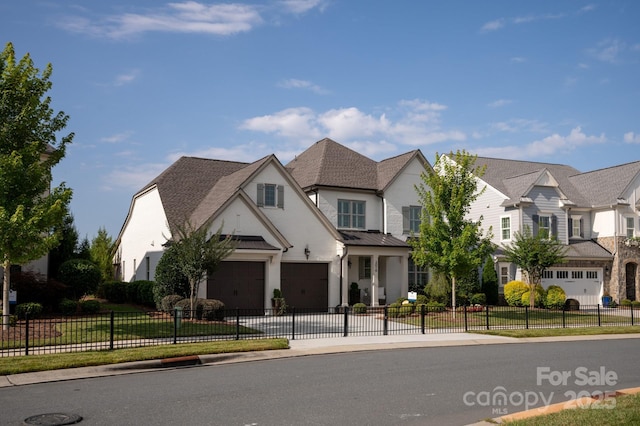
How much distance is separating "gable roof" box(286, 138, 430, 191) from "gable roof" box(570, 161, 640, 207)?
14967mm

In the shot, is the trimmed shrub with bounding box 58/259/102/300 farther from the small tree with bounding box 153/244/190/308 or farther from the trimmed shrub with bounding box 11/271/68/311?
the small tree with bounding box 153/244/190/308

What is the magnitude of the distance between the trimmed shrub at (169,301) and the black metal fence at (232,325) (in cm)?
82

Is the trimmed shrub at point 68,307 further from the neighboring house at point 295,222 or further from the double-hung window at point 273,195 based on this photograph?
the double-hung window at point 273,195

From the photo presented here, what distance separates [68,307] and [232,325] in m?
6.94

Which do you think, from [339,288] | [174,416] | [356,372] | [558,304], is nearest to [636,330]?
[558,304]

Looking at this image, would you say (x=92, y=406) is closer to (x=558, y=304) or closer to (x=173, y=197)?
(x=173, y=197)

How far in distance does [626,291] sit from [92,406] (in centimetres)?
4138

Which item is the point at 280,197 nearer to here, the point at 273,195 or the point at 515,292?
the point at 273,195

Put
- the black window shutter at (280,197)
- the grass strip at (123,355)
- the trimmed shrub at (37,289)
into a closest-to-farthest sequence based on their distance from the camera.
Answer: the grass strip at (123,355) < the trimmed shrub at (37,289) < the black window shutter at (280,197)

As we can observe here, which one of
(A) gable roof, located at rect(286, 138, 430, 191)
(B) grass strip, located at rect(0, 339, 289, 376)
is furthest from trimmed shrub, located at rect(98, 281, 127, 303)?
(B) grass strip, located at rect(0, 339, 289, 376)

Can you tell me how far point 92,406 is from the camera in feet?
34.7

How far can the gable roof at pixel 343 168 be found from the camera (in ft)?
120

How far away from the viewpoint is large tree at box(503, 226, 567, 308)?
35.4 meters

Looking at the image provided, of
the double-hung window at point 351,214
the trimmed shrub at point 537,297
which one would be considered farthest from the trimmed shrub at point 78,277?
the trimmed shrub at point 537,297
